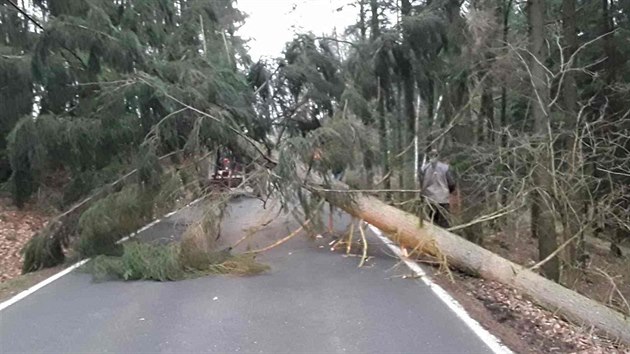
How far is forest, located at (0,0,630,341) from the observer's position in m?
10.8

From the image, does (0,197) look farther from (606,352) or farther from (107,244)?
(606,352)

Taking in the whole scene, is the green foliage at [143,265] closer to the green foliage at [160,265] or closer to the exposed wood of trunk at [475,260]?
the green foliage at [160,265]

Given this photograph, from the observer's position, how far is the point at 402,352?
5980 millimetres

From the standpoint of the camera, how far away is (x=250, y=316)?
7.36 metres

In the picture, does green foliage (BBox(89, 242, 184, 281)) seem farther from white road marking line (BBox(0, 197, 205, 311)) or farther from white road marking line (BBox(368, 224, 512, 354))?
white road marking line (BBox(368, 224, 512, 354))

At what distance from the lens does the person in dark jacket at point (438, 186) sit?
38.9 ft

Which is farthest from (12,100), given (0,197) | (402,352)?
(402,352)

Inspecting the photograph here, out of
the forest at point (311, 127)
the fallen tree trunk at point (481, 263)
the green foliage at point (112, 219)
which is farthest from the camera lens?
the forest at point (311, 127)

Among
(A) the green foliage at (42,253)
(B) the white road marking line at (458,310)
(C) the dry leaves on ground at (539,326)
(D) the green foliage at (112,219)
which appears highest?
(D) the green foliage at (112,219)

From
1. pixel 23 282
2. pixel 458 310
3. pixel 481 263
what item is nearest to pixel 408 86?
pixel 481 263

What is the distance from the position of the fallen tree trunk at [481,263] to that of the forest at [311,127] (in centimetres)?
3

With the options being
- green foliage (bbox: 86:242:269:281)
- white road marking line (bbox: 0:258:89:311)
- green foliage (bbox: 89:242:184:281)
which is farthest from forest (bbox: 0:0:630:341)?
green foliage (bbox: 89:242:184:281)

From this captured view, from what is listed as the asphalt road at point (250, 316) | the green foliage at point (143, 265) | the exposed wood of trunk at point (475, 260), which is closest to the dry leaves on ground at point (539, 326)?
the exposed wood of trunk at point (475, 260)

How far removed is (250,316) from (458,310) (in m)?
2.35
